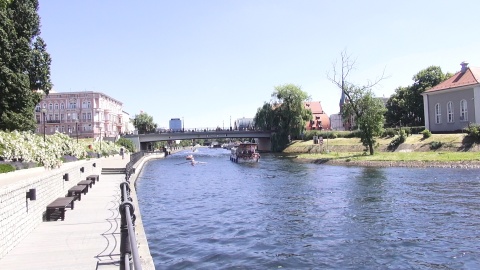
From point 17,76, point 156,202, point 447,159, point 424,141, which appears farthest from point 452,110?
point 17,76

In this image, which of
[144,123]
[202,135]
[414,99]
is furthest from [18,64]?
[144,123]

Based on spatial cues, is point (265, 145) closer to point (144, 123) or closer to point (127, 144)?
point (127, 144)

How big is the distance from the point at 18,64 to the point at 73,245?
97.7ft

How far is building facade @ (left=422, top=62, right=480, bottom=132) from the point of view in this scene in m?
56.3

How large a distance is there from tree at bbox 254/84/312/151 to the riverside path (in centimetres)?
7060

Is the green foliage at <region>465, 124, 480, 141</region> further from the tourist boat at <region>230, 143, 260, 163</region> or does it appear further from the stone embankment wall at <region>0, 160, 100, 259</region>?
the stone embankment wall at <region>0, 160, 100, 259</region>

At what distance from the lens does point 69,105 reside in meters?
113

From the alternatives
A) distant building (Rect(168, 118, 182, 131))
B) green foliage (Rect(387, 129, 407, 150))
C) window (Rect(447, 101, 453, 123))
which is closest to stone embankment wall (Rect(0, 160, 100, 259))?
green foliage (Rect(387, 129, 407, 150))

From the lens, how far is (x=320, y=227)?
622 inches

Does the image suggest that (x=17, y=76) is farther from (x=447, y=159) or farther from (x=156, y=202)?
(x=447, y=159)

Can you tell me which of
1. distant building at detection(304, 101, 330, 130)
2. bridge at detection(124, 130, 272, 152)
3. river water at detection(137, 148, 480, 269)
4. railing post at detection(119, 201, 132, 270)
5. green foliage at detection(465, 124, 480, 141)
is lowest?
river water at detection(137, 148, 480, 269)

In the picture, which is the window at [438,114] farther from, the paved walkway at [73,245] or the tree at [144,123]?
the tree at [144,123]

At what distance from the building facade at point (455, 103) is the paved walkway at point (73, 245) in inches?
2166

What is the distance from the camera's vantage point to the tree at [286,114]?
277ft
